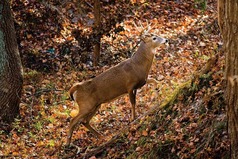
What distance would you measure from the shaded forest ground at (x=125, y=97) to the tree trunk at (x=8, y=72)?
0.33 m

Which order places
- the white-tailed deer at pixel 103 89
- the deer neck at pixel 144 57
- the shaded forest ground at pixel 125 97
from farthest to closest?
the deer neck at pixel 144 57 → the white-tailed deer at pixel 103 89 → the shaded forest ground at pixel 125 97

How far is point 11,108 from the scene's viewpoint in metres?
10.8

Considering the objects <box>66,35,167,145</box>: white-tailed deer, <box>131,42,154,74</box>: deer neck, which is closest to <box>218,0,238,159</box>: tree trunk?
<box>66,35,167,145</box>: white-tailed deer

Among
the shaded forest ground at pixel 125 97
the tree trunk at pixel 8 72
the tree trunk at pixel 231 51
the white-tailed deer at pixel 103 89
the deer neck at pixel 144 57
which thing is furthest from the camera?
the tree trunk at pixel 8 72

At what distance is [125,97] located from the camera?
10.8 metres

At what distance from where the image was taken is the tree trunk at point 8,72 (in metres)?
10.8

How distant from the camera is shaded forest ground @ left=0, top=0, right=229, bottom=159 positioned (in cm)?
643

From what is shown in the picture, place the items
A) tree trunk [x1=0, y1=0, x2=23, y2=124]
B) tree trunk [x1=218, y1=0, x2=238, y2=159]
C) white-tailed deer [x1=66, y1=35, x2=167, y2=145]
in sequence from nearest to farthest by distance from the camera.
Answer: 1. tree trunk [x1=218, y1=0, x2=238, y2=159]
2. white-tailed deer [x1=66, y1=35, x2=167, y2=145]
3. tree trunk [x1=0, y1=0, x2=23, y2=124]

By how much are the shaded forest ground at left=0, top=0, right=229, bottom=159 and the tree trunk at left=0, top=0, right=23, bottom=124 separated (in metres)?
0.33

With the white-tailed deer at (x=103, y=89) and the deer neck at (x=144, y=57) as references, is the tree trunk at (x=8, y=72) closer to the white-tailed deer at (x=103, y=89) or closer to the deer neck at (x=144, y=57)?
the white-tailed deer at (x=103, y=89)

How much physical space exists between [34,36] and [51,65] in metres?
0.87

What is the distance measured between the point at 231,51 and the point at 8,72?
22.8ft

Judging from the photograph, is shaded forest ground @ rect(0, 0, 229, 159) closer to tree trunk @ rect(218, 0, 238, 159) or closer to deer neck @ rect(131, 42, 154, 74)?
deer neck @ rect(131, 42, 154, 74)

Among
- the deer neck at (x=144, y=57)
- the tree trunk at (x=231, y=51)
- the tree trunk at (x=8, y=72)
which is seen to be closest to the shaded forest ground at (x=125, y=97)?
the tree trunk at (x=8, y=72)
